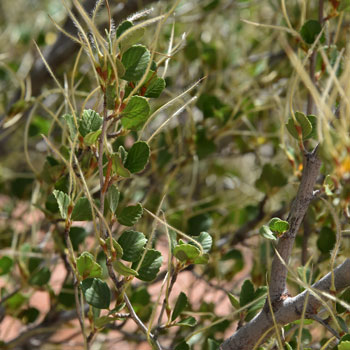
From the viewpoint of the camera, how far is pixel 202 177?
104cm

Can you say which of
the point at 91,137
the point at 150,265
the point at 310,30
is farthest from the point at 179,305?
the point at 310,30

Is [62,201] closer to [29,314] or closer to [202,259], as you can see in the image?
[202,259]

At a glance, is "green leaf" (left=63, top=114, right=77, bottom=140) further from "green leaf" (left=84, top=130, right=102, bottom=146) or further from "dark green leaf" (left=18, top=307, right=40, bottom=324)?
"dark green leaf" (left=18, top=307, right=40, bottom=324)

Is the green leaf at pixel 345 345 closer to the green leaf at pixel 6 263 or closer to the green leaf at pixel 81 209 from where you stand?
the green leaf at pixel 81 209

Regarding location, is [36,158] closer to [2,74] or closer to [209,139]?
[2,74]

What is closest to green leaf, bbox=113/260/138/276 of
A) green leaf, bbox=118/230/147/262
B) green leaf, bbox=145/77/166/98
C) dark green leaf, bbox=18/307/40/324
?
green leaf, bbox=118/230/147/262

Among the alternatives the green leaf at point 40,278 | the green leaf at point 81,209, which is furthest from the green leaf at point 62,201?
the green leaf at point 40,278

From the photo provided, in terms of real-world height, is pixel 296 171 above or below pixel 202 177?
above

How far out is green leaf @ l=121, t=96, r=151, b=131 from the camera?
378 mm

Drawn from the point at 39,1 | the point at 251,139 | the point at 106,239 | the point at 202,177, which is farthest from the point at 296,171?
the point at 39,1

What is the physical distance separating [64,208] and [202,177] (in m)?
0.63

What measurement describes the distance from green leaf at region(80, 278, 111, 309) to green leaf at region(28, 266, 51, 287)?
0.78 feet

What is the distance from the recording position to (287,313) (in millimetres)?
396

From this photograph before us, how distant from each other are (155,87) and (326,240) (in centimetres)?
27
